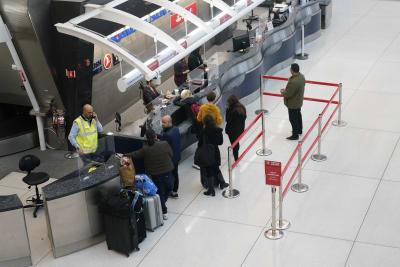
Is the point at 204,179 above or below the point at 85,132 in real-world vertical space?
below

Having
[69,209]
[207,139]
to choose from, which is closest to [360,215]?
[207,139]

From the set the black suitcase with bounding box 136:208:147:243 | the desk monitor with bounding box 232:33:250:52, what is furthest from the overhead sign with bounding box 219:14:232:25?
the black suitcase with bounding box 136:208:147:243

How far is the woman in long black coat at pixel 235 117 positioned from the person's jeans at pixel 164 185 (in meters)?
1.75

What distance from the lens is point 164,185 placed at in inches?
400

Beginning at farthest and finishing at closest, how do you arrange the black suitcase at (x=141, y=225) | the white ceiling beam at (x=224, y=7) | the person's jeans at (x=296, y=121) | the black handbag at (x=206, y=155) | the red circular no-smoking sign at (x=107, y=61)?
the white ceiling beam at (x=224, y=7) < the red circular no-smoking sign at (x=107, y=61) < the person's jeans at (x=296, y=121) < the black handbag at (x=206, y=155) < the black suitcase at (x=141, y=225)

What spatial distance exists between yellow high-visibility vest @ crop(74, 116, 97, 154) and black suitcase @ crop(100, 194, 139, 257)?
1521 millimetres

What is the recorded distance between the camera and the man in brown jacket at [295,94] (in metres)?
12.4

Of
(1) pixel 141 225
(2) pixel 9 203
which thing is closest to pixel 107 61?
(1) pixel 141 225

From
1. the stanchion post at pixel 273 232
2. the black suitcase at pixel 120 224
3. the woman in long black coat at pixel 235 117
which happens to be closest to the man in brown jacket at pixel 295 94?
the woman in long black coat at pixel 235 117

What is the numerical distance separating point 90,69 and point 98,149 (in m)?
2.43

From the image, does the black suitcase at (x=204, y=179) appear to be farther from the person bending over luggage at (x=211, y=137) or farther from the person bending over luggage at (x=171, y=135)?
the person bending over luggage at (x=171, y=135)

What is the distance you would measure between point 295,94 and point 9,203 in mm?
5833

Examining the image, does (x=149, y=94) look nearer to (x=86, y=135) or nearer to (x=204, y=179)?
(x=86, y=135)

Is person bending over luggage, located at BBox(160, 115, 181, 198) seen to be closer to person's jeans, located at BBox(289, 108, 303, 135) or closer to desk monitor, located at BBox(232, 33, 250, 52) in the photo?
person's jeans, located at BBox(289, 108, 303, 135)
